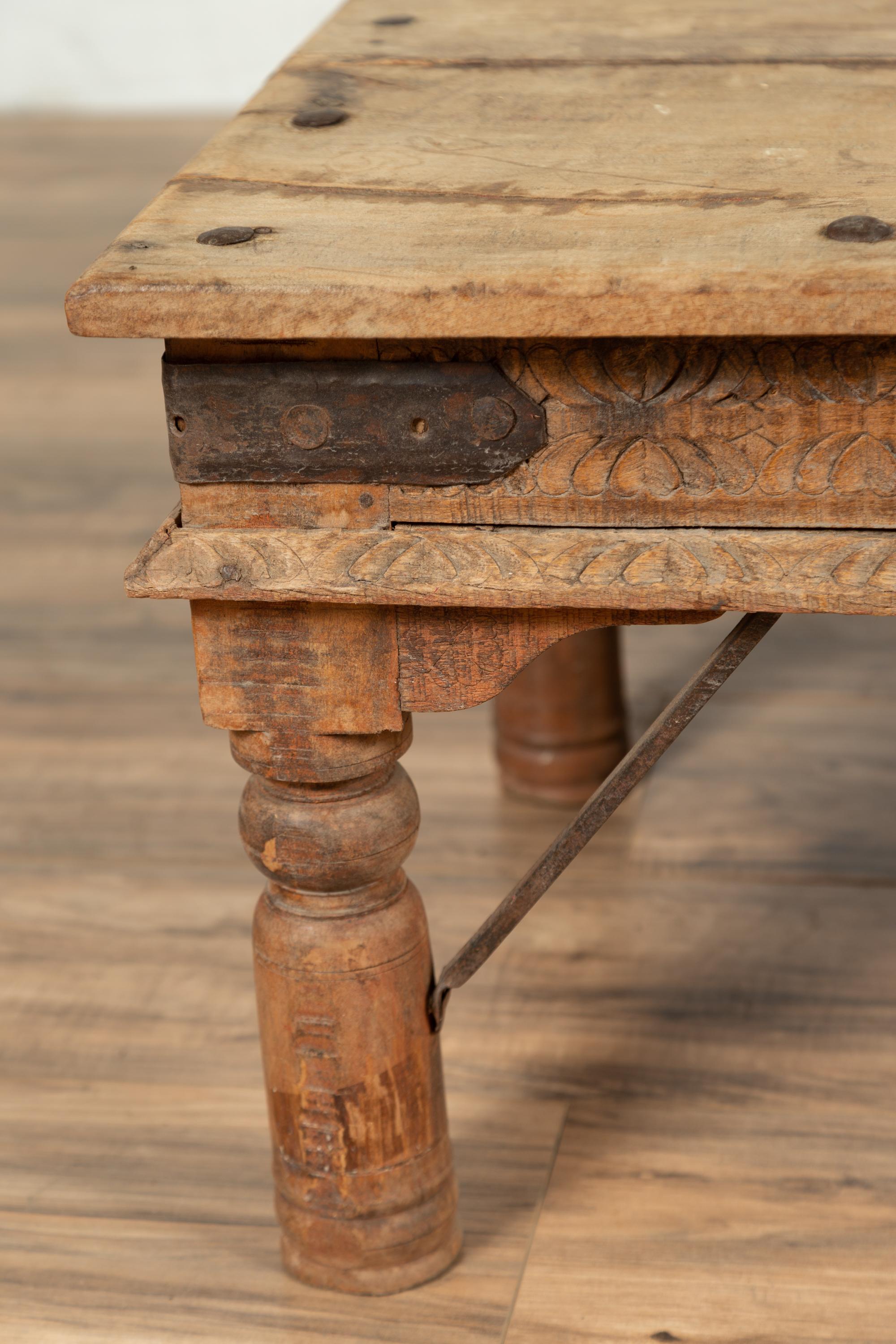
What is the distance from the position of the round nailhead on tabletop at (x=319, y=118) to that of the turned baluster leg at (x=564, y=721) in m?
0.72

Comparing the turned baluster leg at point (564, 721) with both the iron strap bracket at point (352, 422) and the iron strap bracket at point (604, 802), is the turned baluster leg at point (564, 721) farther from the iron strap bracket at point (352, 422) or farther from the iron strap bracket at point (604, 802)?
the iron strap bracket at point (352, 422)

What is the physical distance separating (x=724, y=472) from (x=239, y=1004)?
808 millimetres

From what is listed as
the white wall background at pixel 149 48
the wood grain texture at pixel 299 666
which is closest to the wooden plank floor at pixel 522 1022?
the wood grain texture at pixel 299 666

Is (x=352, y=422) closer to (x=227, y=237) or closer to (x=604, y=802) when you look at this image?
(x=227, y=237)

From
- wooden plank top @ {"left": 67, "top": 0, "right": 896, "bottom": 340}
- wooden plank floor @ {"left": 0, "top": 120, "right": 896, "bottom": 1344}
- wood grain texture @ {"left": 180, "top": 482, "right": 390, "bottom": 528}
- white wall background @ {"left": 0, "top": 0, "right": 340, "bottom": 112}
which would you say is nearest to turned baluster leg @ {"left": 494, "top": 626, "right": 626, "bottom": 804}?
wooden plank floor @ {"left": 0, "top": 120, "right": 896, "bottom": 1344}

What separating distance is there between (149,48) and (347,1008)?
4111 millimetres

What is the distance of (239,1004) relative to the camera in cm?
159

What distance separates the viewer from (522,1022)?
1.55 metres

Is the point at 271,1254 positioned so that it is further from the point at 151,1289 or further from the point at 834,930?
the point at 834,930

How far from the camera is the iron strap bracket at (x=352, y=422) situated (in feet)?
3.23

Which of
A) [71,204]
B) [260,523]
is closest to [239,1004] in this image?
[260,523]

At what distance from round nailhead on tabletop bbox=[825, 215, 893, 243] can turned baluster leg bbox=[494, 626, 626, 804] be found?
2.96 ft

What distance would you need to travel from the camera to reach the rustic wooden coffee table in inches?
37.1

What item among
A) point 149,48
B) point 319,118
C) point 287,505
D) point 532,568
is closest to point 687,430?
point 532,568
